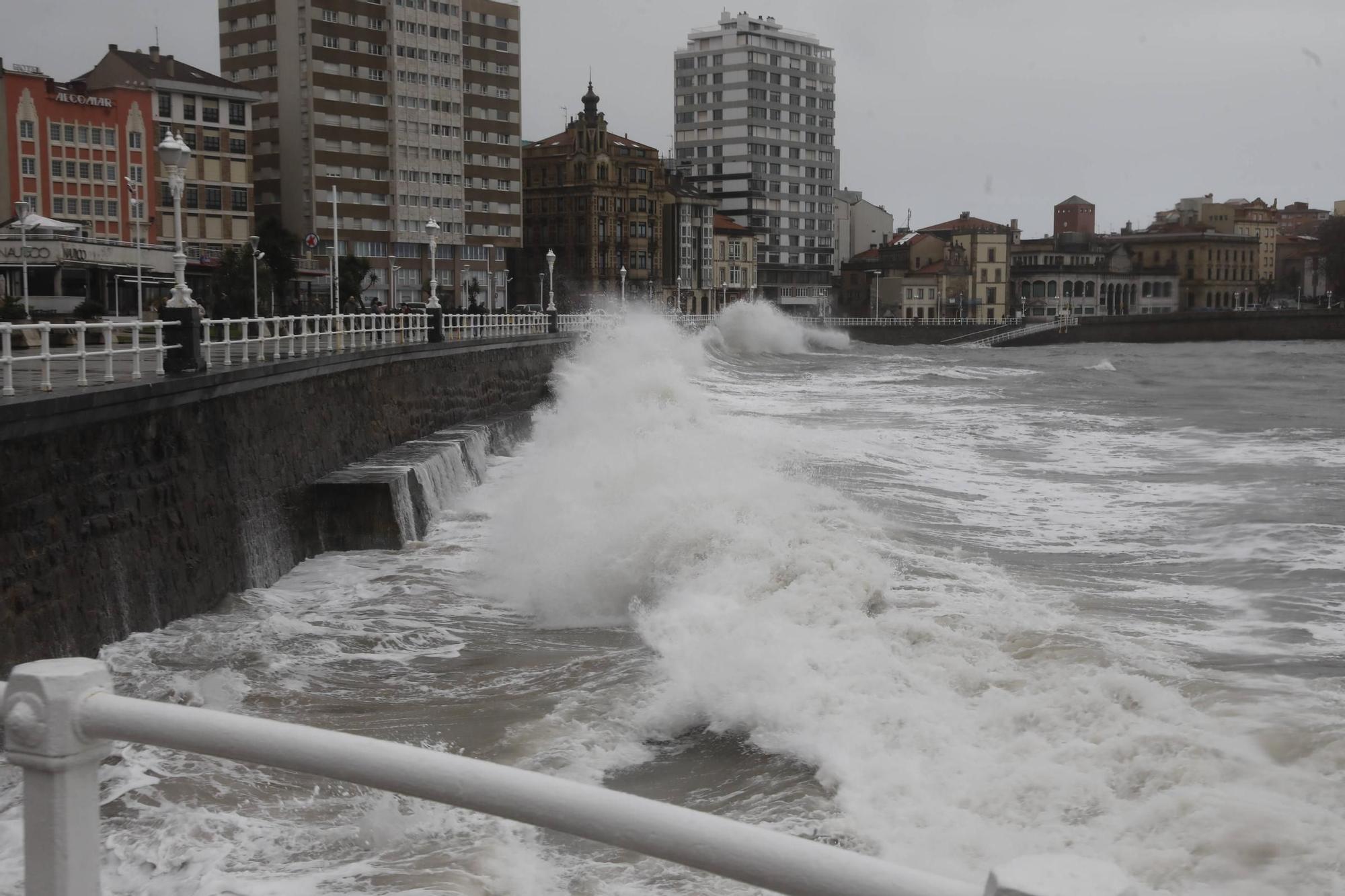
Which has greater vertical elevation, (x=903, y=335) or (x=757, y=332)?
(x=757, y=332)

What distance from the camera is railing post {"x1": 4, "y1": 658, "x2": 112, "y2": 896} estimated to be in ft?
6.71

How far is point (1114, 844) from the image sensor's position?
20.9ft

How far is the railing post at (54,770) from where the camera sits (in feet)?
6.71

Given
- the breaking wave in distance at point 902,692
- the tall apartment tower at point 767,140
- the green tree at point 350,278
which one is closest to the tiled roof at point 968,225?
the tall apartment tower at point 767,140

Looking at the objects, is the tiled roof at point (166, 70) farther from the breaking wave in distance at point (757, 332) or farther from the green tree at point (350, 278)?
the breaking wave in distance at point (757, 332)

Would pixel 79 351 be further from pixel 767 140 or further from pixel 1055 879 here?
pixel 767 140

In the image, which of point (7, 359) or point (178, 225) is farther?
point (178, 225)

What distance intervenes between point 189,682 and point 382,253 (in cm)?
8139

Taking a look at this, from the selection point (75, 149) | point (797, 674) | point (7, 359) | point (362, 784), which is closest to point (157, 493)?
point (7, 359)

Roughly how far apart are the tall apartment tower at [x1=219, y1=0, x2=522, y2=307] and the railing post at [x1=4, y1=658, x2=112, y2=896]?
80.7 metres

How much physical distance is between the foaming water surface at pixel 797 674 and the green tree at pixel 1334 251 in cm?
12436

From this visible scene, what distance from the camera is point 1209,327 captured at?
111938 millimetres

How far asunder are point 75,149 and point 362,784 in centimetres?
7490

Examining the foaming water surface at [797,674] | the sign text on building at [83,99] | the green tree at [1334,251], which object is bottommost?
the foaming water surface at [797,674]
